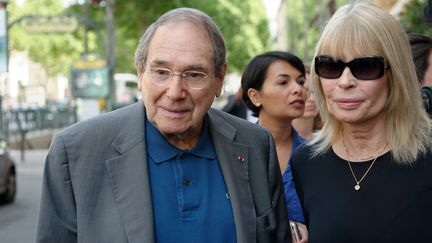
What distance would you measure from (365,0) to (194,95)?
0.82 metres

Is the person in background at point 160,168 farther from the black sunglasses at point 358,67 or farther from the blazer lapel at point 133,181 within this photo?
the black sunglasses at point 358,67

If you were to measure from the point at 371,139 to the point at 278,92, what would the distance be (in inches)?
73.3

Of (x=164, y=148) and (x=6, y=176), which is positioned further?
(x=6, y=176)

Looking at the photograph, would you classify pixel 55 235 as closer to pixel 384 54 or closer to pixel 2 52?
pixel 384 54

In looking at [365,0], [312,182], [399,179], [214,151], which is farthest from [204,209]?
[365,0]

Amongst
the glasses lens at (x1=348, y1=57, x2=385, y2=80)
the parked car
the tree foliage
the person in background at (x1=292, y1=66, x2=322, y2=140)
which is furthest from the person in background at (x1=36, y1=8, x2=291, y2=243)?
the tree foliage

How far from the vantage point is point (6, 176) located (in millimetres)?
13289

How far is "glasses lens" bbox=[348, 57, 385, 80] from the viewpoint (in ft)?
8.96

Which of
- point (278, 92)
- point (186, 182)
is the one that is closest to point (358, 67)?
point (186, 182)

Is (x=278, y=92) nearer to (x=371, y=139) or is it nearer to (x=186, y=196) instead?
(x=371, y=139)

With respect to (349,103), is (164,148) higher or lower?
lower

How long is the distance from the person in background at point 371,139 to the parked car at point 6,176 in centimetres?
1100

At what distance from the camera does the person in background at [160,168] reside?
263 cm

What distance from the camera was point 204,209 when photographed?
2674 mm
